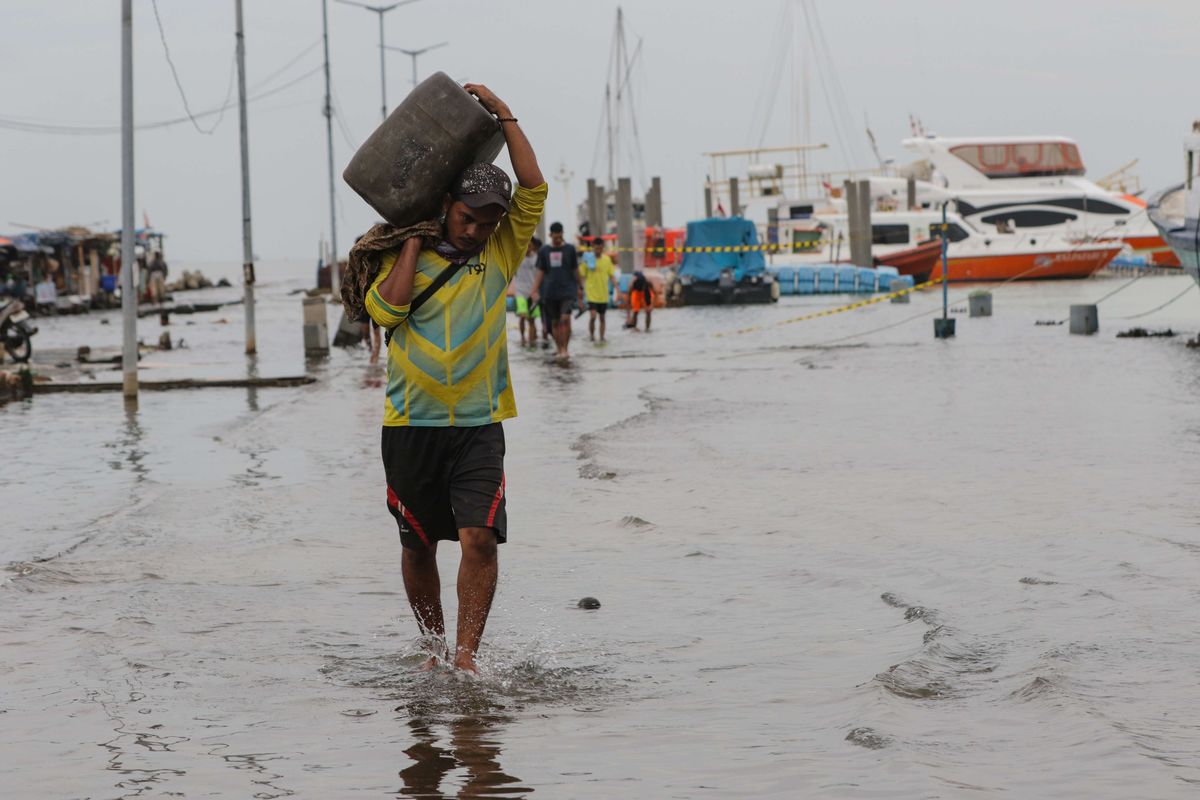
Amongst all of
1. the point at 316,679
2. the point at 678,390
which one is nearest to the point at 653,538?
the point at 316,679

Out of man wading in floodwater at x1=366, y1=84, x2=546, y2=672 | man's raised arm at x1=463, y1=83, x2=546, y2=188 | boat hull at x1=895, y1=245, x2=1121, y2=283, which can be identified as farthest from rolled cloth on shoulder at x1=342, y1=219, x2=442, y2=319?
boat hull at x1=895, y1=245, x2=1121, y2=283

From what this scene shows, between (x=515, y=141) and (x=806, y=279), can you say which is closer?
(x=515, y=141)

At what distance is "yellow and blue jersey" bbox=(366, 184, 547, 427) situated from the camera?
498 centimetres

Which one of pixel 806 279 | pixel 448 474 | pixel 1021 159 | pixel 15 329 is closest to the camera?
pixel 448 474

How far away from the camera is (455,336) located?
196 inches

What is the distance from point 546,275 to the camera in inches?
853

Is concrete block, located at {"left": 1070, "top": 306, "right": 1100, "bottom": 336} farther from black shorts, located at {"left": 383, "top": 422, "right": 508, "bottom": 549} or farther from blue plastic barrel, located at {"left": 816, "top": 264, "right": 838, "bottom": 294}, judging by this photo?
blue plastic barrel, located at {"left": 816, "top": 264, "right": 838, "bottom": 294}

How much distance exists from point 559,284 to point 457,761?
17342mm

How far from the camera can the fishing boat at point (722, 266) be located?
41938 mm

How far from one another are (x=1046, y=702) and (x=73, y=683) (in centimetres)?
303

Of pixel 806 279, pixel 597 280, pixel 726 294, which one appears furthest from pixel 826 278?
pixel 597 280

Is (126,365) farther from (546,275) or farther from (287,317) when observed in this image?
(287,317)

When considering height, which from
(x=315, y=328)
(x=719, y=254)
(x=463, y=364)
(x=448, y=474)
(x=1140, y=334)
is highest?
(x=719, y=254)

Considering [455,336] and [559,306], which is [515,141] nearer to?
[455,336]
